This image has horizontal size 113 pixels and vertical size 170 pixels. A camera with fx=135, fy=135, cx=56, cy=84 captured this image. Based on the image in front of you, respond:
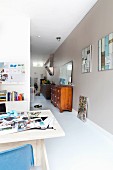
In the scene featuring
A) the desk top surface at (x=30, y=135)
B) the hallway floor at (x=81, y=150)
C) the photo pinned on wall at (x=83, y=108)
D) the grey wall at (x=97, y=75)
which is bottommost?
the hallway floor at (x=81, y=150)

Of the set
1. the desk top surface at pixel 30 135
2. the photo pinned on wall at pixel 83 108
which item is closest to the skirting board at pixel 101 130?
the photo pinned on wall at pixel 83 108

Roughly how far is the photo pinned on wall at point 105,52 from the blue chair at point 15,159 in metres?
2.15

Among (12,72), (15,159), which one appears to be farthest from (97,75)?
(15,159)

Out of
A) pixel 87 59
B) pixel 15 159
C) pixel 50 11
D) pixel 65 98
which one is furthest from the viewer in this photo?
pixel 65 98

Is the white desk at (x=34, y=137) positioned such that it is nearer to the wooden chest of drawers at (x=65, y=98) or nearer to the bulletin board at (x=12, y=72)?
the bulletin board at (x=12, y=72)

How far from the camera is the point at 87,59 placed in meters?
3.53

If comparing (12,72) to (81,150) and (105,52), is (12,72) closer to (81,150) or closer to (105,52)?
(105,52)

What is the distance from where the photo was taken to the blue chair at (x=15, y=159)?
2.59ft

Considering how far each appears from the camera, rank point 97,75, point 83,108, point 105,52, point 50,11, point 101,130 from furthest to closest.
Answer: point 83,108, point 50,11, point 97,75, point 101,130, point 105,52

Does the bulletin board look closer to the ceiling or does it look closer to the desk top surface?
the ceiling

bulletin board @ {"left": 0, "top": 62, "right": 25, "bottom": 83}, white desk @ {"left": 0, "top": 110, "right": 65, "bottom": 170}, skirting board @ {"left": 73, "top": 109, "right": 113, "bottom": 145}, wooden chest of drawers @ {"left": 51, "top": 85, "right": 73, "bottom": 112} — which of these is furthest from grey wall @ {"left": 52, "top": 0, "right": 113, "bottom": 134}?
bulletin board @ {"left": 0, "top": 62, "right": 25, "bottom": 83}

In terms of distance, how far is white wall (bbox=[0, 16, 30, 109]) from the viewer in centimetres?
355

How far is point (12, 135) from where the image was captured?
1209mm

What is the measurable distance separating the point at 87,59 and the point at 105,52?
85cm
